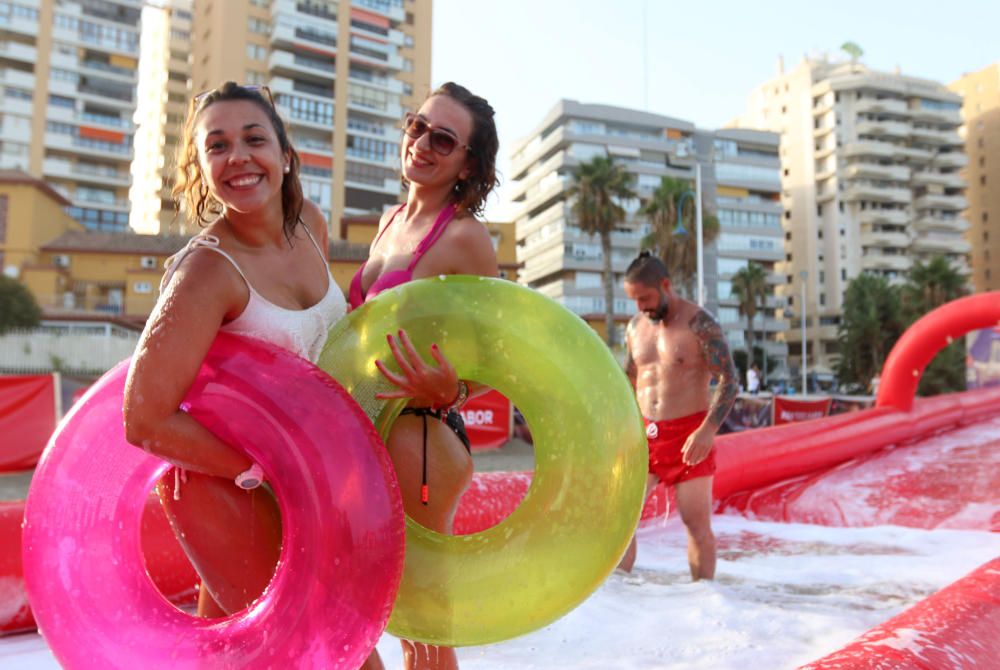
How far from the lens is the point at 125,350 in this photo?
2717cm

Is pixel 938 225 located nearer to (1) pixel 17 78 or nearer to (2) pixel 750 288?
(2) pixel 750 288

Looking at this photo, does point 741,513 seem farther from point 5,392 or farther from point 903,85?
point 903,85

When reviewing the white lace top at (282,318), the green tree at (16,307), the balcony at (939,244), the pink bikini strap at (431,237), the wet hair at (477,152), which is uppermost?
the balcony at (939,244)

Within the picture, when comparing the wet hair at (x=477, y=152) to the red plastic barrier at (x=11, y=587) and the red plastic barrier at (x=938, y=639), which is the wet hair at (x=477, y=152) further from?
the red plastic barrier at (x=11, y=587)

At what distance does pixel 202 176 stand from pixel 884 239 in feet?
259

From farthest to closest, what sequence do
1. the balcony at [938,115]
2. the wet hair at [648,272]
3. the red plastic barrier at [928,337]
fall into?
1. the balcony at [938,115]
2. the red plastic barrier at [928,337]
3. the wet hair at [648,272]

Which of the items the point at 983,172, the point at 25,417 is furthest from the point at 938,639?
the point at 983,172

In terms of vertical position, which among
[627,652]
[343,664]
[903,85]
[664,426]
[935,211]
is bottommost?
[627,652]

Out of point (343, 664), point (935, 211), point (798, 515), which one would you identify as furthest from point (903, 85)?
point (343, 664)

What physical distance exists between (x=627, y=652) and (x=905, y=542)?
12.2 feet

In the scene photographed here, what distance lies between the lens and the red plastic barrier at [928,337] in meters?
10.0

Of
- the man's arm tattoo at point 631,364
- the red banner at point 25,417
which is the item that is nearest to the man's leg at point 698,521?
the man's arm tattoo at point 631,364

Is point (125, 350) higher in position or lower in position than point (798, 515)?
higher

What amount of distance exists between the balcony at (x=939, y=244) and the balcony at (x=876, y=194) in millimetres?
3884
